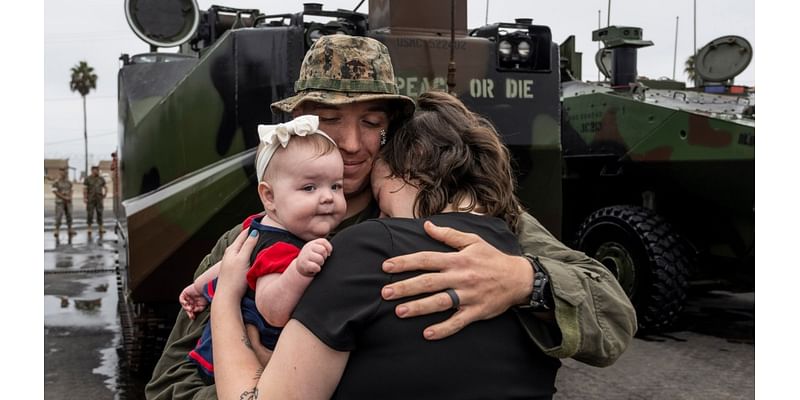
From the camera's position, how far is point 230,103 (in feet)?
16.0

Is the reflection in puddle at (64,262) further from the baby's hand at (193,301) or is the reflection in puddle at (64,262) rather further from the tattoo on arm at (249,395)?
the tattoo on arm at (249,395)

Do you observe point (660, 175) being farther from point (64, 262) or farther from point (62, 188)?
point (62, 188)

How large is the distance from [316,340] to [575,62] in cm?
865

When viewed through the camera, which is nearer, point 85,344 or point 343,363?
point 343,363

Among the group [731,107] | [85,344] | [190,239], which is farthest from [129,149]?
[731,107]

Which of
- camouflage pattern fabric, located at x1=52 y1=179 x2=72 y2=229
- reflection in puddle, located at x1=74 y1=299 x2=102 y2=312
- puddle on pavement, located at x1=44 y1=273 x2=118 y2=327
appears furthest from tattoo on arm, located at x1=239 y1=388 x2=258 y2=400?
camouflage pattern fabric, located at x1=52 y1=179 x2=72 y2=229

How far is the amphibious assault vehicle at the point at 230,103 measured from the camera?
484cm

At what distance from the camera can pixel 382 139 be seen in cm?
237

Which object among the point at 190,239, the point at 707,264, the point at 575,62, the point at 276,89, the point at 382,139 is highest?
the point at 575,62

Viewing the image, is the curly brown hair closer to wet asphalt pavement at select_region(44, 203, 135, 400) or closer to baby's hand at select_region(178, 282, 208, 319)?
baby's hand at select_region(178, 282, 208, 319)

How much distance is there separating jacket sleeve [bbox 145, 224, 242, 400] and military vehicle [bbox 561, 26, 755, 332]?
5.54 m

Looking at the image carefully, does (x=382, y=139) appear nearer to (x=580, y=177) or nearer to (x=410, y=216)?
(x=410, y=216)

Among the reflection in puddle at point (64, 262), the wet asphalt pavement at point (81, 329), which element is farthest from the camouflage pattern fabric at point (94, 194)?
the reflection in puddle at point (64, 262)

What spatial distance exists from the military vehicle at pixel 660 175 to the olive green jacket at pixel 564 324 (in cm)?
505
